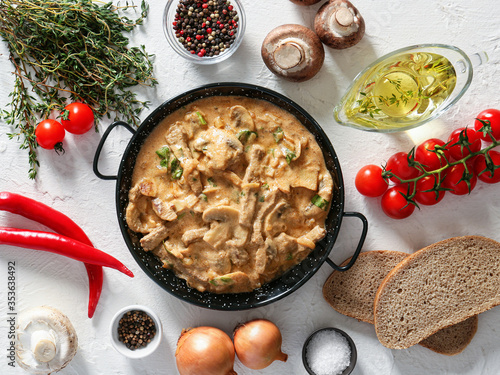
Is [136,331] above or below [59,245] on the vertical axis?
below

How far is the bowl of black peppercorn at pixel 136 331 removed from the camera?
11.0 feet

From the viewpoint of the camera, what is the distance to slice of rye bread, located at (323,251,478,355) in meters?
3.47

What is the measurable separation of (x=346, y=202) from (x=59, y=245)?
232cm

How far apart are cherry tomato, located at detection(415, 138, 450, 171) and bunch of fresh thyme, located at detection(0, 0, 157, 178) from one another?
2185 millimetres

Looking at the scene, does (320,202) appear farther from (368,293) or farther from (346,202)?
(368,293)

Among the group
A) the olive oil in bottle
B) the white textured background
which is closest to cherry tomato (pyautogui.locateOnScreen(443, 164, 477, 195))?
the white textured background

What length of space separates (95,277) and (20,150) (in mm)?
1229

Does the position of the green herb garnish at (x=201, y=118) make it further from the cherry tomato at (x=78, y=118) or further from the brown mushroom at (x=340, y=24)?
the brown mushroom at (x=340, y=24)

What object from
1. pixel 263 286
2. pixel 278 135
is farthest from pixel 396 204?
pixel 263 286

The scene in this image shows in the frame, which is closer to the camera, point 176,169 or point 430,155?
point 176,169

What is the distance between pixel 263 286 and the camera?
330 cm

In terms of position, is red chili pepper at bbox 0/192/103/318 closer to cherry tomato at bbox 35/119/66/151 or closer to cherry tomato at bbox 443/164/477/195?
cherry tomato at bbox 35/119/66/151

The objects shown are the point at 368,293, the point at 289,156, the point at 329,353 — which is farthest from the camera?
the point at 368,293

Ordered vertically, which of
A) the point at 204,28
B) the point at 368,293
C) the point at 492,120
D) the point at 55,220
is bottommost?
the point at 368,293
